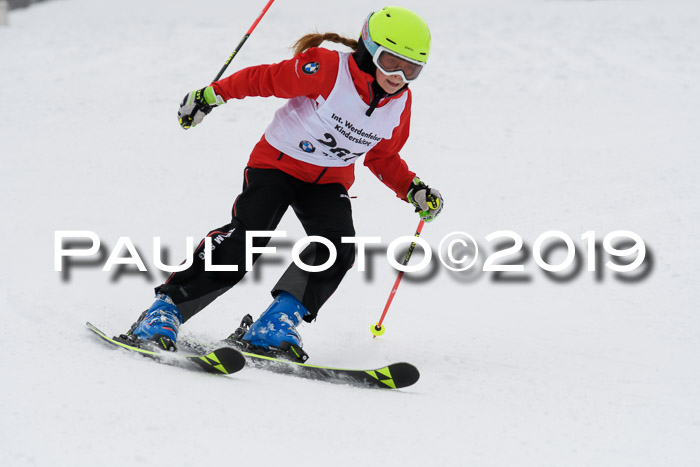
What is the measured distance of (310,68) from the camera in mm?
3561

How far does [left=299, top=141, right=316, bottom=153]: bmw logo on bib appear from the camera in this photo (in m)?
3.77

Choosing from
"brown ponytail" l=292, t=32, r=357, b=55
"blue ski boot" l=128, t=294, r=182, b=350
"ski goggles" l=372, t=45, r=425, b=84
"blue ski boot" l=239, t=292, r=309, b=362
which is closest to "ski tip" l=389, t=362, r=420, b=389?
"blue ski boot" l=239, t=292, r=309, b=362

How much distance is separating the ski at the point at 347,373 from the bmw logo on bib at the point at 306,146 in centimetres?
103

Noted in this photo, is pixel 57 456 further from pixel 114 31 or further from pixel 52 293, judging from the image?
pixel 114 31

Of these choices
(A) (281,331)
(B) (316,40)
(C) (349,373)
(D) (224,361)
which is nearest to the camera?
(D) (224,361)

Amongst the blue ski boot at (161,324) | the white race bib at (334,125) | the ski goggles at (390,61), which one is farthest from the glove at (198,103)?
the blue ski boot at (161,324)

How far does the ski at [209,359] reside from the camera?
305cm

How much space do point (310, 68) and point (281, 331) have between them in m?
1.24

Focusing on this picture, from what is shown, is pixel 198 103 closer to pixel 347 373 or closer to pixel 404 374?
pixel 347 373

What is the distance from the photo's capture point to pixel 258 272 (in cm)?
562

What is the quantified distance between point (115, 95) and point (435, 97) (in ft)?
12.6

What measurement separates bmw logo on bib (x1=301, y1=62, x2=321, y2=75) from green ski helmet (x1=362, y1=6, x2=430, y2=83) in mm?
255

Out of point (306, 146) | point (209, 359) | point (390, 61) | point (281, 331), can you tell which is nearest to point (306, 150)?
point (306, 146)

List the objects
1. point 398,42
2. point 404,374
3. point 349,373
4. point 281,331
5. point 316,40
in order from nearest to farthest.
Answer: point 404,374
point 349,373
point 398,42
point 281,331
point 316,40
